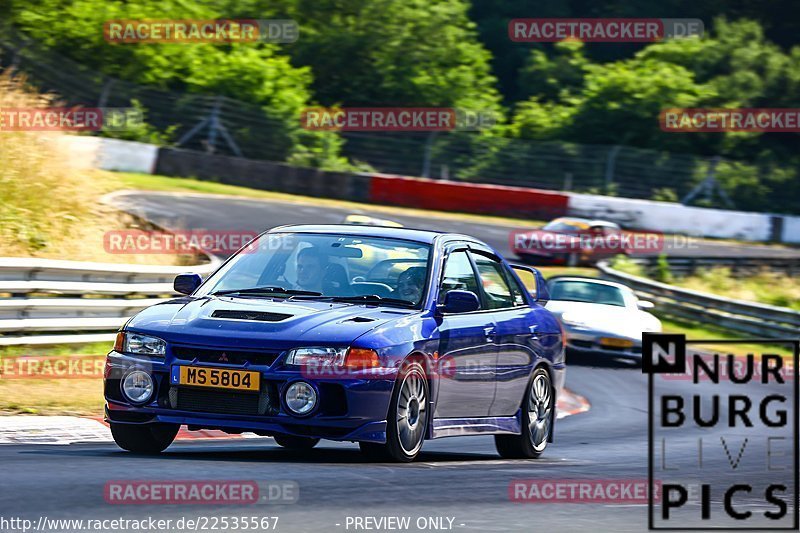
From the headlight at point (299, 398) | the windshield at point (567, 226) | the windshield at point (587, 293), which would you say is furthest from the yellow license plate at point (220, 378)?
the windshield at point (567, 226)

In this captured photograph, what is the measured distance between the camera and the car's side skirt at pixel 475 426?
875 cm

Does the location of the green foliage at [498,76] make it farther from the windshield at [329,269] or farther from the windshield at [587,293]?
the windshield at [329,269]

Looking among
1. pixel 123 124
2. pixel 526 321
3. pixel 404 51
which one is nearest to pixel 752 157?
pixel 404 51

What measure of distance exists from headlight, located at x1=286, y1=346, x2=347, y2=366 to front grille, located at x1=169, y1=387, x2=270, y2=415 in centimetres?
27

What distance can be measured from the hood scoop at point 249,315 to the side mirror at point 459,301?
114 centimetres

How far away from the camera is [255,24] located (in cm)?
4909

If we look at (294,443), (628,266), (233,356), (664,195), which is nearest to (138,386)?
(233,356)

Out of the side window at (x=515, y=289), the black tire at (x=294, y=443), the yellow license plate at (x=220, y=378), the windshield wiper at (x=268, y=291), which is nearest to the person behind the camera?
the yellow license plate at (x=220, y=378)

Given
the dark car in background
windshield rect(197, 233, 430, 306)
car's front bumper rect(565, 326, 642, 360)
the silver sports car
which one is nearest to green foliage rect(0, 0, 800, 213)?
the dark car in background

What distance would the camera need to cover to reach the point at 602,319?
2003 cm

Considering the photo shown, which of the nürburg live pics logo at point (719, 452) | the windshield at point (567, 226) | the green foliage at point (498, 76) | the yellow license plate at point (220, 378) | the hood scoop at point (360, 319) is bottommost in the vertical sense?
the nürburg live pics logo at point (719, 452)

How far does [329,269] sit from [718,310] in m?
19.5

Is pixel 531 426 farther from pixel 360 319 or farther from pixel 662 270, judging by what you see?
pixel 662 270

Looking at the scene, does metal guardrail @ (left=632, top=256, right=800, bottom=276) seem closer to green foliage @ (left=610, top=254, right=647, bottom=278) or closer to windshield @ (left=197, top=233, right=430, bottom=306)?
green foliage @ (left=610, top=254, right=647, bottom=278)
